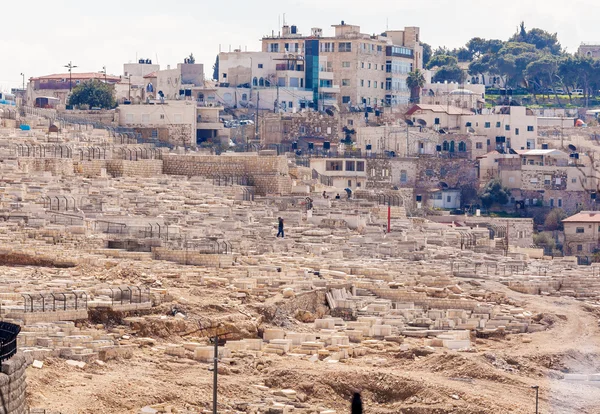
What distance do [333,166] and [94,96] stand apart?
410 inches

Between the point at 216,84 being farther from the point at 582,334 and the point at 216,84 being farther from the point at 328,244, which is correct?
the point at 582,334

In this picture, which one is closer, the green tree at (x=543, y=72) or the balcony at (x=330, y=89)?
the balcony at (x=330, y=89)

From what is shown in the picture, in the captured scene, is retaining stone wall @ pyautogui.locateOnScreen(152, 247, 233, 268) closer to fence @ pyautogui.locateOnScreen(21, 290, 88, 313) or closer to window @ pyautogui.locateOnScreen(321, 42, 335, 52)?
fence @ pyautogui.locateOnScreen(21, 290, 88, 313)

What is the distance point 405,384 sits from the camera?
2855 cm

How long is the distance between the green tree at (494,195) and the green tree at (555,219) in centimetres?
232

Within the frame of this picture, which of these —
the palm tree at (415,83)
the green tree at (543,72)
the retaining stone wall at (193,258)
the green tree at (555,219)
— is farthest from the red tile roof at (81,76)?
the retaining stone wall at (193,258)

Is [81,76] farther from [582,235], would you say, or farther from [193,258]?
[193,258]

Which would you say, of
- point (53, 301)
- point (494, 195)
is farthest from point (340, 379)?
point (494, 195)

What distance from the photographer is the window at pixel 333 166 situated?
64938 millimetres

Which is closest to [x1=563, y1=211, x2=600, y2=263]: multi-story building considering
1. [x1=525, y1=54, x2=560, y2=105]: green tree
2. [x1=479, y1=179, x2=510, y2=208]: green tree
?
[x1=479, y1=179, x2=510, y2=208]: green tree

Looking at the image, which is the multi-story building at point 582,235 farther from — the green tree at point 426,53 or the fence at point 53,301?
the green tree at point 426,53

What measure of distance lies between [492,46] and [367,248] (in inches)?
2980

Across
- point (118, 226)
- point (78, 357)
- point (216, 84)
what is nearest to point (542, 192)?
point (216, 84)

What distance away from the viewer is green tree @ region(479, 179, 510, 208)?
70750mm
